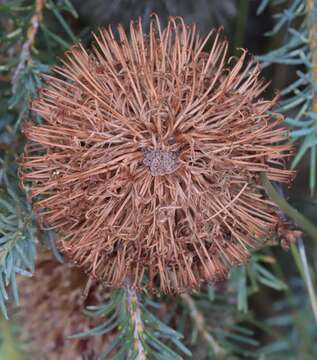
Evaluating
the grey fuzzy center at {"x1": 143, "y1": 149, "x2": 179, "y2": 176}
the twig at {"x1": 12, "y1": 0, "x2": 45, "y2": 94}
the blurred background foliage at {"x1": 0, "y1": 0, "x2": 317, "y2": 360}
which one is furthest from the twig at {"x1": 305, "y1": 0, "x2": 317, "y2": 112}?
the twig at {"x1": 12, "y1": 0, "x2": 45, "y2": 94}

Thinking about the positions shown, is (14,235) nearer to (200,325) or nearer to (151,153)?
(151,153)

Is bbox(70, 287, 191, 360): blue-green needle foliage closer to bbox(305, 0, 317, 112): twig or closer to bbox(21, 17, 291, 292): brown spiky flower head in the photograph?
bbox(21, 17, 291, 292): brown spiky flower head

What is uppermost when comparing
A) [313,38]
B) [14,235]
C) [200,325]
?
[313,38]

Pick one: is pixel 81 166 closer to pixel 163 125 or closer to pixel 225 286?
pixel 163 125

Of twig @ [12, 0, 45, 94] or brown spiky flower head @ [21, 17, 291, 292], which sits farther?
twig @ [12, 0, 45, 94]

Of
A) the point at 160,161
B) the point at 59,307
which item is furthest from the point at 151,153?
the point at 59,307

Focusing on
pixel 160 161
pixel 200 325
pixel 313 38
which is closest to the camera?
pixel 160 161

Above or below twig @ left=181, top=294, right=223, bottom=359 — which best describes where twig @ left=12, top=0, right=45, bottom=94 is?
above
